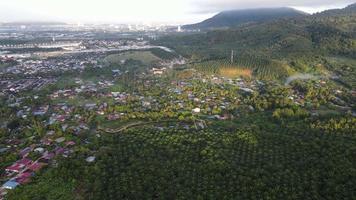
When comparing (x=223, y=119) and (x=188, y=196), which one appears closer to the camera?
(x=188, y=196)

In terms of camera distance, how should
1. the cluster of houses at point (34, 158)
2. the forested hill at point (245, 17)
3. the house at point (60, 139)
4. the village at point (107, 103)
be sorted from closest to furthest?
the cluster of houses at point (34, 158) < the village at point (107, 103) < the house at point (60, 139) < the forested hill at point (245, 17)

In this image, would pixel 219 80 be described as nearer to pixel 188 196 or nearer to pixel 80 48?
pixel 188 196

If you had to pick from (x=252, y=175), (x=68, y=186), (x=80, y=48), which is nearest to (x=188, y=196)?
(x=252, y=175)

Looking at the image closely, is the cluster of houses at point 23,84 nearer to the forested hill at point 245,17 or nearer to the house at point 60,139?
the house at point 60,139

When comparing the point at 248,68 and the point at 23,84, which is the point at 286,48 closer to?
the point at 248,68

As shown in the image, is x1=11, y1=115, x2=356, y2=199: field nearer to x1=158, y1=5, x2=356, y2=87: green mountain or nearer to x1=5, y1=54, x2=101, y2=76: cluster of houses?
x1=158, y1=5, x2=356, y2=87: green mountain

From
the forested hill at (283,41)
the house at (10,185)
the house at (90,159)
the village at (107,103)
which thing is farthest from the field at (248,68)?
the house at (10,185)

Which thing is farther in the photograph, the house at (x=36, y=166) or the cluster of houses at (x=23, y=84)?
the cluster of houses at (x=23, y=84)
